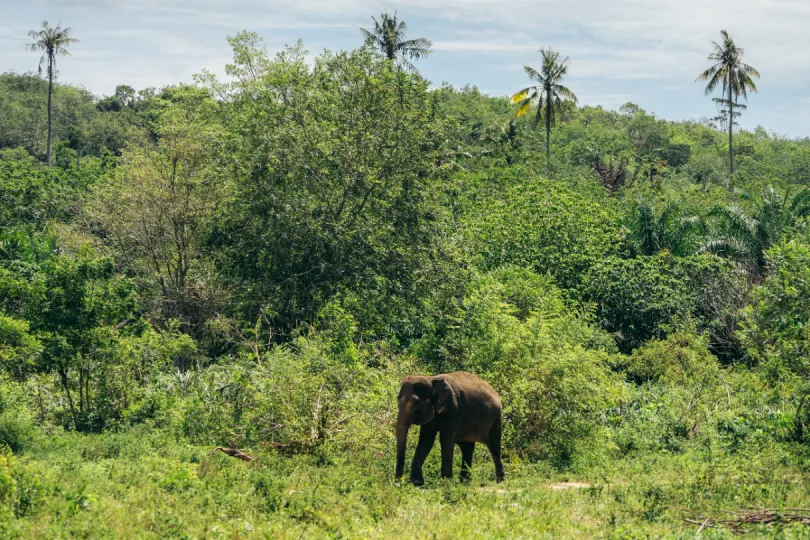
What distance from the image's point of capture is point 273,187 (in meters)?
20.8

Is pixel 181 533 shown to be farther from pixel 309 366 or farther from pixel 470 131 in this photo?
pixel 470 131

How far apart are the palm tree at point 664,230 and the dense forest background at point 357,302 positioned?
87 mm

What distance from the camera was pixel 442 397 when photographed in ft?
37.6

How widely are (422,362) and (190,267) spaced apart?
1229 cm

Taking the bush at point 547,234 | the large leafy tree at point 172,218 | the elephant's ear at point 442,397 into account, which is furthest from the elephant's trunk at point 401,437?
the large leafy tree at point 172,218

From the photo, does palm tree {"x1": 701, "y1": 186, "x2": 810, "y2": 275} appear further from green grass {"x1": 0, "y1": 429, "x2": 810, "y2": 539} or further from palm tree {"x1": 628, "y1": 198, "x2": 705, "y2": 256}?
green grass {"x1": 0, "y1": 429, "x2": 810, "y2": 539}

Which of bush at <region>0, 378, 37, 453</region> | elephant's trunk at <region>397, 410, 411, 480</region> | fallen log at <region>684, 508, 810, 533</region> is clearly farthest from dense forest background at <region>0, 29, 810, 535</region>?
fallen log at <region>684, 508, 810, 533</region>

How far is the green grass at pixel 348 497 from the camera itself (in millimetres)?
8242

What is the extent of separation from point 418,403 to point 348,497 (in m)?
1.88

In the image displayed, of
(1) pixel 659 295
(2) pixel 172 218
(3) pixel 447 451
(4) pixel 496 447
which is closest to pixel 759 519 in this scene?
(4) pixel 496 447

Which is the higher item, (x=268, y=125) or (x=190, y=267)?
(x=268, y=125)

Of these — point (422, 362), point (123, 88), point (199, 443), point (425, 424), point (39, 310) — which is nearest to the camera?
point (425, 424)

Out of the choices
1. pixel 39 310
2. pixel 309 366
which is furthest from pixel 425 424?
pixel 39 310

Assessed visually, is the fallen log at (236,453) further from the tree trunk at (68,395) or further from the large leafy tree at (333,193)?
the large leafy tree at (333,193)
